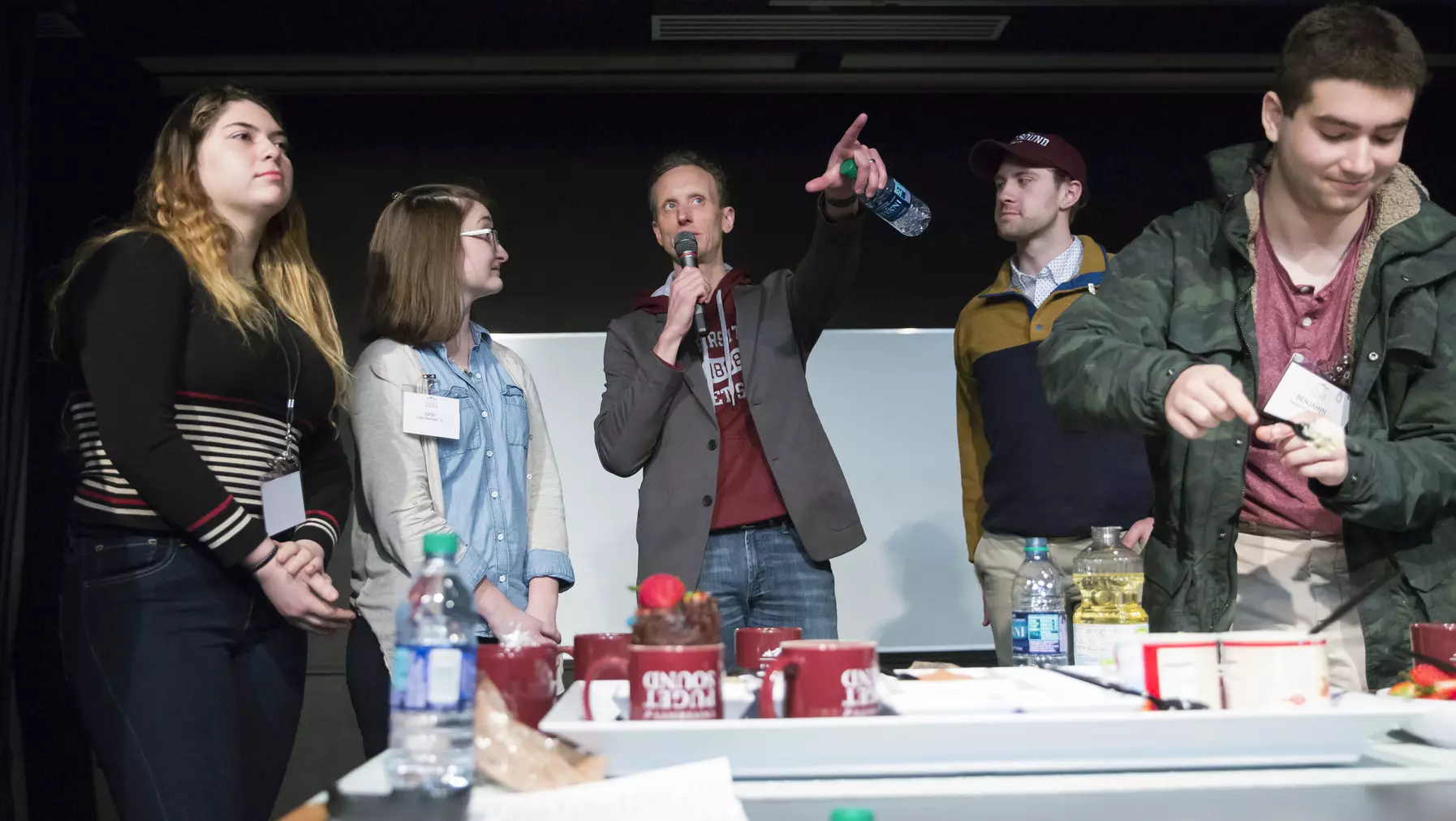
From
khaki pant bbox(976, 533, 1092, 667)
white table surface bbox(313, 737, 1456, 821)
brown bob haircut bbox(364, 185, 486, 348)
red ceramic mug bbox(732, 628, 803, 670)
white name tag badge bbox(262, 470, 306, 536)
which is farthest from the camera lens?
khaki pant bbox(976, 533, 1092, 667)

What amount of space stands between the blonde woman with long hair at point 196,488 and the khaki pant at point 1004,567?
156 centimetres

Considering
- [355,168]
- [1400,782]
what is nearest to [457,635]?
[1400,782]

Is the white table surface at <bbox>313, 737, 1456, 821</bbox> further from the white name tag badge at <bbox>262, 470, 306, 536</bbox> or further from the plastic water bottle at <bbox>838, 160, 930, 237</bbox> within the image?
the plastic water bottle at <bbox>838, 160, 930, 237</bbox>

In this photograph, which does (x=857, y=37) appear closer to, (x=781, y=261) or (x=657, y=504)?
(x=781, y=261)

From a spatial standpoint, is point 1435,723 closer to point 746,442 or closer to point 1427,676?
point 1427,676

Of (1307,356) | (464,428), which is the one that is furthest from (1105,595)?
(464,428)

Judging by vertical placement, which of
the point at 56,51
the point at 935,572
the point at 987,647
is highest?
the point at 56,51

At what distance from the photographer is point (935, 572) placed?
420 cm

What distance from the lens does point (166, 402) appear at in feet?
6.02

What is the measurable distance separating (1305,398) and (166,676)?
1637 millimetres

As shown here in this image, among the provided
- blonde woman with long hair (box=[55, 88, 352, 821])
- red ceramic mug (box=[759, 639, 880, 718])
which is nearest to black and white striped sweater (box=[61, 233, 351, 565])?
blonde woman with long hair (box=[55, 88, 352, 821])

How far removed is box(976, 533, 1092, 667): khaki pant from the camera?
9.31 feet

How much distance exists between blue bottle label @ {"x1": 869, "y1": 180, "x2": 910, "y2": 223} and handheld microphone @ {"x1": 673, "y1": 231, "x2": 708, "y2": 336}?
1.32 ft

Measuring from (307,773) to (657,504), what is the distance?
2.16 m
